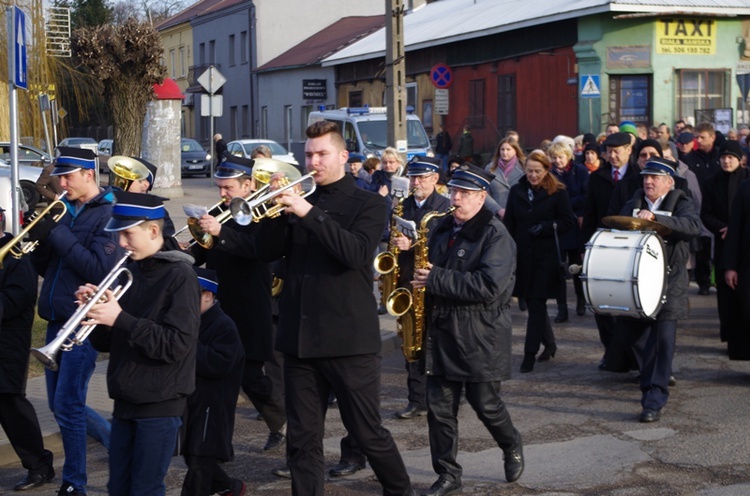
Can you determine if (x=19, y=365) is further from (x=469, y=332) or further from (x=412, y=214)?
(x=412, y=214)

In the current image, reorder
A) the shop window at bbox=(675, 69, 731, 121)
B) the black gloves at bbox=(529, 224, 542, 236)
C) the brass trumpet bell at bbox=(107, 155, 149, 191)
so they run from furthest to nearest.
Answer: the shop window at bbox=(675, 69, 731, 121)
the black gloves at bbox=(529, 224, 542, 236)
the brass trumpet bell at bbox=(107, 155, 149, 191)

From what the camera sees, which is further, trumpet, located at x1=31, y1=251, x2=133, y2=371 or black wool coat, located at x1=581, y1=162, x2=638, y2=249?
black wool coat, located at x1=581, y1=162, x2=638, y2=249

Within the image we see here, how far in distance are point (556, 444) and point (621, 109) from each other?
2321 centimetres

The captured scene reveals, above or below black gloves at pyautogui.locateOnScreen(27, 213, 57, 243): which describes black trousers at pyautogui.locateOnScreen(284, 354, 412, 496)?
below

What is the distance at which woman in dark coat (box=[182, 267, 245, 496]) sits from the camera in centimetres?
614

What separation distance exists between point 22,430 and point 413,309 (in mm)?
2492

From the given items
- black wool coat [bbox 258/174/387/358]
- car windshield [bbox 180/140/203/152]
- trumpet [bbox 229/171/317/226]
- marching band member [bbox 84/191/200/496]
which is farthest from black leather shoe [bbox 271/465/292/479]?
car windshield [bbox 180/140/203/152]

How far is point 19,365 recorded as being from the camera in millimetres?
7012

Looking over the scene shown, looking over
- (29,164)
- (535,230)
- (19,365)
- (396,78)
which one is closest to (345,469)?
(19,365)

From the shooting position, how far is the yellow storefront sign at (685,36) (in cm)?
2927

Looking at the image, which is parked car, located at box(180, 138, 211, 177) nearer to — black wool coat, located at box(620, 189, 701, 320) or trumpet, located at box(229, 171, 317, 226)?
black wool coat, located at box(620, 189, 701, 320)

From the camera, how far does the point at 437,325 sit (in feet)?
22.2

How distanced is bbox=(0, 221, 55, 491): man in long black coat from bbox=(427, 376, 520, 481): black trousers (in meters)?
2.43

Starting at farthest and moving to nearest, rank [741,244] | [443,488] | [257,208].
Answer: [741,244] < [443,488] < [257,208]
